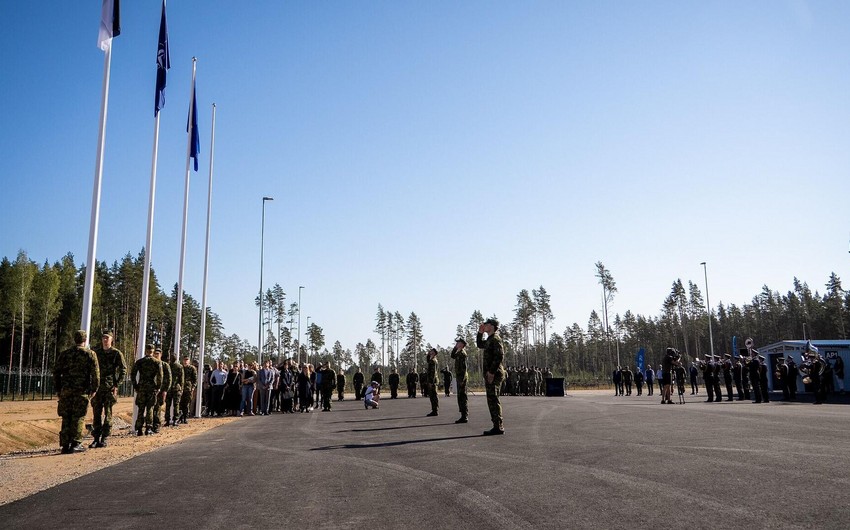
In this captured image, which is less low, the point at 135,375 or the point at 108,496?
the point at 135,375

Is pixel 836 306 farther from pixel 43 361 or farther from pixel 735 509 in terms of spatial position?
pixel 43 361

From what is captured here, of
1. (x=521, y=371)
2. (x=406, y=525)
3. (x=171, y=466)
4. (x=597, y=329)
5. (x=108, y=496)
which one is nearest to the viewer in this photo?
(x=406, y=525)

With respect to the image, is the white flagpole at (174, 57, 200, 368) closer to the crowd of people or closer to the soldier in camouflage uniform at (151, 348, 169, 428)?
the soldier in camouflage uniform at (151, 348, 169, 428)

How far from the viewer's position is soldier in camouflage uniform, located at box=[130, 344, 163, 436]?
1398 centimetres

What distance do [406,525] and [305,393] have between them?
20.4 metres

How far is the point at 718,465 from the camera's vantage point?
6727 millimetres

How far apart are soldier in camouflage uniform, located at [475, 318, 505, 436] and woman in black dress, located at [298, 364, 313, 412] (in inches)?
545

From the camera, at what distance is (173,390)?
17.0m

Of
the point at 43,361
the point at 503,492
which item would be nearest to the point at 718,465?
the point at 503,492

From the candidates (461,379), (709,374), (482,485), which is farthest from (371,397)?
(482,485)

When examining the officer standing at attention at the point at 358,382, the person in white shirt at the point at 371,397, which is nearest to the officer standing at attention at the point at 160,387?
the person in white shirt at the point at 371,397

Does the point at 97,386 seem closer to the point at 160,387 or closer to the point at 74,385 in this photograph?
the point at 74,385

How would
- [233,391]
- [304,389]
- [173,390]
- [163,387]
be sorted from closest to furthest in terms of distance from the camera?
[163,387] < [173,390] < [233,391] < [304,389]

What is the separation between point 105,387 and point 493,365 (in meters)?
8.41
